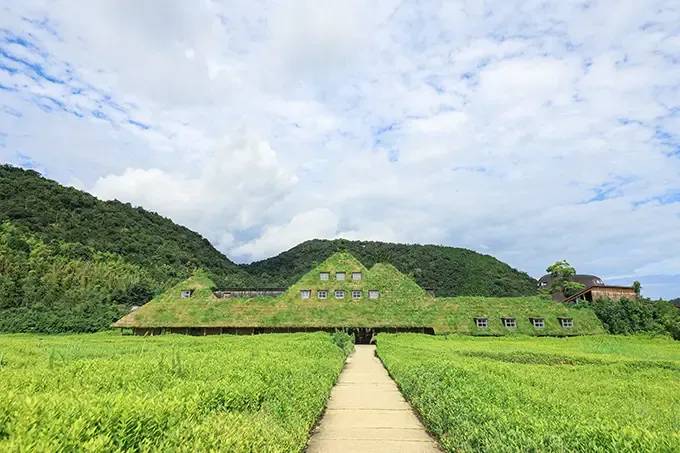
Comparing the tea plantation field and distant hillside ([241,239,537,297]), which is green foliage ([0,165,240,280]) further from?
the tea plantation field

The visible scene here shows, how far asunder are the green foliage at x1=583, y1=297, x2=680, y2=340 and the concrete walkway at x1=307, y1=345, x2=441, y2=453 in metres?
31.4

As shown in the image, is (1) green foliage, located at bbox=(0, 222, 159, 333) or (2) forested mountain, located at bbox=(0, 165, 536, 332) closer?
(1) green foliage, located at bbox=(0, 222, 159, 333)

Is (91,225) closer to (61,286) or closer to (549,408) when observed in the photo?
(61,286)

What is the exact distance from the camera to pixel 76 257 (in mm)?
54844

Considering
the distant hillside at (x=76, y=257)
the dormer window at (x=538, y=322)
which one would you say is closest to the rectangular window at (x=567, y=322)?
the dormer window at (x=538, y=322)

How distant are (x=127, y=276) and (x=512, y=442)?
199 ft

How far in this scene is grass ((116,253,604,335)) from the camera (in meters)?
34.2

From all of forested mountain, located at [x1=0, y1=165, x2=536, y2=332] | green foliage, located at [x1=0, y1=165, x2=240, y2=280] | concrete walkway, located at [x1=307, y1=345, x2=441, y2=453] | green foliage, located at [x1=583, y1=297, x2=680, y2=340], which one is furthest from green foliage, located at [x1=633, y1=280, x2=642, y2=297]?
green foliage, located at [x1=0, y1=165, x2=240, y2=280]

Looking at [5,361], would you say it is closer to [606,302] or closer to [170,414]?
[170,414]

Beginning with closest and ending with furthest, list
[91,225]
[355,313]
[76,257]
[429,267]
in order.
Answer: [355,313], [76,257], [91,225], [429,267]

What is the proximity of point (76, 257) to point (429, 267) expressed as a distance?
2415 inches

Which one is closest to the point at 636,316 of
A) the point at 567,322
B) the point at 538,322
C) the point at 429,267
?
the point at 567,322

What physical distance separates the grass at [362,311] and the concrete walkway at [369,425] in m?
22.2

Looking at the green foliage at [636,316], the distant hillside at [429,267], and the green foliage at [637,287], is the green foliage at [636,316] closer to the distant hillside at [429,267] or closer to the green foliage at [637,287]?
the green foliage at [637,287]
